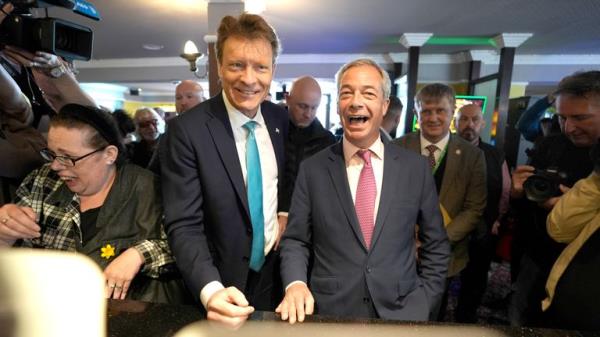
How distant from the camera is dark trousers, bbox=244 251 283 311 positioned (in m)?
1.39

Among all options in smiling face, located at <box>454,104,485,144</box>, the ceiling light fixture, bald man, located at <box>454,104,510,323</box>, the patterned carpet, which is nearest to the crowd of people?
bald man, located at <box>454,104,510,323</box>

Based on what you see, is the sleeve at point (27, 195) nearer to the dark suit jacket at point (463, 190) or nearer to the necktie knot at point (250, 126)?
the necktie knot at point (250, 126)

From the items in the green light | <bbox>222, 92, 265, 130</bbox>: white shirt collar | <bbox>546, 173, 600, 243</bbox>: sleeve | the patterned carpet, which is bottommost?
the patterned carpet

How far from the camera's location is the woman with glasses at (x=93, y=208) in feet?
3.93

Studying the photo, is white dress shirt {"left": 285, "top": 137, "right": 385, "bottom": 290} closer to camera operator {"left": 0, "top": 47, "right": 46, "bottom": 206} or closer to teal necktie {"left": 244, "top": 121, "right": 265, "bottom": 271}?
teal necktie {"left": 244, "top": 121, "right": 265, "bottom": 271}

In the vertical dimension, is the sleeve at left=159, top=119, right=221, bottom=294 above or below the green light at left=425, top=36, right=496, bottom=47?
below

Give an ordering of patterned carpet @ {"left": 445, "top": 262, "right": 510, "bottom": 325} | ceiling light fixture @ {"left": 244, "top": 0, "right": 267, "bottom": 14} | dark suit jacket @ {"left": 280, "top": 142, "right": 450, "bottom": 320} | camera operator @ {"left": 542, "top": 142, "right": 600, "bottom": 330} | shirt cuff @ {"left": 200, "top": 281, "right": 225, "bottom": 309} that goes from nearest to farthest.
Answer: shirt cuff @ {"left": 200, "top": 281, "right": 225, "bottom": 309}, camera operator @ {"left": 542, "top": 142, "right": 600, "bottom": 330}, dark suit jacket @ {"left": 280, "top": 142, "right": 450, "bottom": 320}, patterned carpet @ {"left": 445, "top": 262, "right": 510, "bottom": 325}, ceiling light fixture @ {"left": 244, "top": 0, "right": 267, "bottom": 14}

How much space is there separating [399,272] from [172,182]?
0.83 m

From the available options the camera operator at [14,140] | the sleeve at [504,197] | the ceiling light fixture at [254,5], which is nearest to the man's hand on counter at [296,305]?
the camera operator at [14,140]

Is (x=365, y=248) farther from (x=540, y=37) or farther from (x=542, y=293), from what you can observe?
(x=540, y=37)

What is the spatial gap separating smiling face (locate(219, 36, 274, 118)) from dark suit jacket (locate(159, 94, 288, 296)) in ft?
0.31

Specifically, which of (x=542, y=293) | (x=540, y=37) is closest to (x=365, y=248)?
(x=542, y=293)

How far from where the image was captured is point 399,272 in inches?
45.5

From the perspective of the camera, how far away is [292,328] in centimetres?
73
